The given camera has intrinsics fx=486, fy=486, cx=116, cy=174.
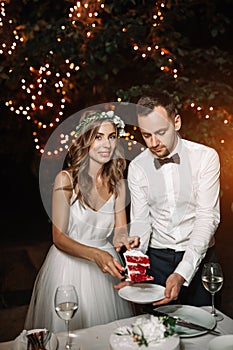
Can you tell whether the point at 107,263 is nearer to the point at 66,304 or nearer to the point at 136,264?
the point at 136,264

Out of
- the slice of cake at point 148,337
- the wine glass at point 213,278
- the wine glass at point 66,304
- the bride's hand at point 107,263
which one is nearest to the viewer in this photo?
the slice of cake at point 148,337

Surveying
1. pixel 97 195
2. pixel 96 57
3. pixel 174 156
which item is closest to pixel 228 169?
pixel 174 156

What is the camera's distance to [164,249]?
2422mm

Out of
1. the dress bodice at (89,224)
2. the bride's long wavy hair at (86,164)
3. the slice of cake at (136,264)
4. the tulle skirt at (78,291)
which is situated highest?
the bride's long wavy hair at (86,164)

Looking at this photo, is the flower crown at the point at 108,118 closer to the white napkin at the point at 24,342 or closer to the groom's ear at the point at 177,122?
the groom's ear at the point at 177,122

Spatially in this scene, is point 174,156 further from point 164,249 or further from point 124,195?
point 164,249

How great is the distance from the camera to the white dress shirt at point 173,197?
91.3 inches

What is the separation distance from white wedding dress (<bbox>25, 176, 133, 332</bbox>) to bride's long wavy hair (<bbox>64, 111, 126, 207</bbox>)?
75 mm

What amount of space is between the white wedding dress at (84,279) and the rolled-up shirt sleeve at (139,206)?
0.11 m

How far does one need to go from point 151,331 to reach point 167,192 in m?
1.05

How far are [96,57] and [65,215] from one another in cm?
82

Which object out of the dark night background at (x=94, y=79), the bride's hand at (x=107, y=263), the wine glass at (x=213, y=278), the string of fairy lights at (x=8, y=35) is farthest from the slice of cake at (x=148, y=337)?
the string of fairy lights at (x=8, y=35)

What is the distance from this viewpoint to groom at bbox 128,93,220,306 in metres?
2.34

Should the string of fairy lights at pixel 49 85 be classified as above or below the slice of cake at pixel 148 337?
above
